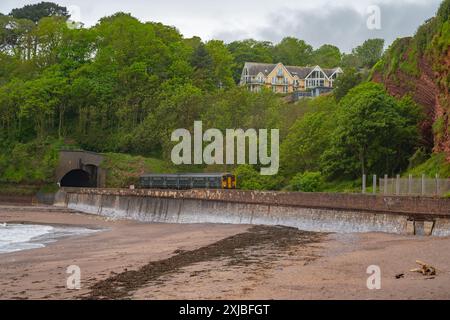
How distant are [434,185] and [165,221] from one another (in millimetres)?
24812

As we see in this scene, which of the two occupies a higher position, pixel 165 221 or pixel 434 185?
pixel 434 185

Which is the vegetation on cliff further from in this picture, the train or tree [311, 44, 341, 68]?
tree [311, 44, 341, 68]

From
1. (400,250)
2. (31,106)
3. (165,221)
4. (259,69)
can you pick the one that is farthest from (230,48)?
(400,250)

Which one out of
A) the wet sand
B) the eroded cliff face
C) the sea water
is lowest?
the sea water

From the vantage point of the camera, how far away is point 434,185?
35875 mm

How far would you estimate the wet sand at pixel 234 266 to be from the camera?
19.0 meters

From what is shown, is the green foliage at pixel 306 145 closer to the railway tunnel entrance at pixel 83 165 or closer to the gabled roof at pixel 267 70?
the railway tunnel entrance at pixel 83 165

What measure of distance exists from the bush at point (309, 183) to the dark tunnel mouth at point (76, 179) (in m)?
38.8

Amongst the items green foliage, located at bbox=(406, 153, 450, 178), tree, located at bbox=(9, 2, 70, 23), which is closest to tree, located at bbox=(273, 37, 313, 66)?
tree, located at bbox=(9, 2, 70, 23)

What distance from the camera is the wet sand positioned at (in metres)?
19.0

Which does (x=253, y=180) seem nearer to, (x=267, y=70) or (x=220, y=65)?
(x=220, y=65)

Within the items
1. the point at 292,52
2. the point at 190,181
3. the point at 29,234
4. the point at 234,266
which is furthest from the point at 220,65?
the point at 234,266

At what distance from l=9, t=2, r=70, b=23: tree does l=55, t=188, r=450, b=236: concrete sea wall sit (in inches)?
3196
